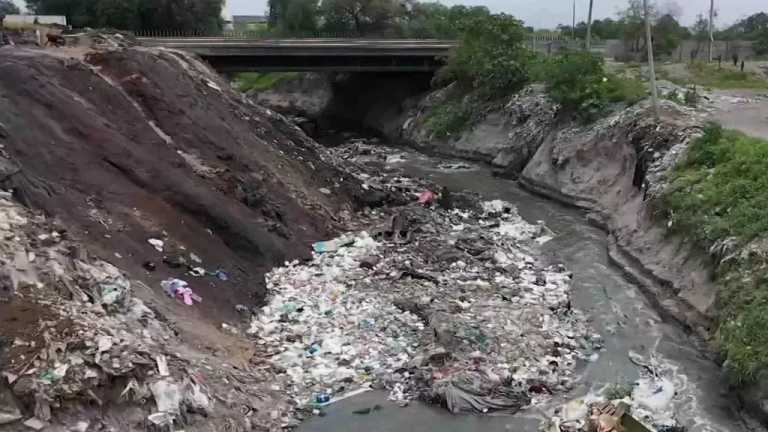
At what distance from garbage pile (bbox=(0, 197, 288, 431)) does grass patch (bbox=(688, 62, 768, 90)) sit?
28.0 metres

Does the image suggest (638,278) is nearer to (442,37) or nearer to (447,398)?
(447,398)

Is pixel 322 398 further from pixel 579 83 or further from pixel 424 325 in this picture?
pixel 579 83

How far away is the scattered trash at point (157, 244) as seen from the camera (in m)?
12.9

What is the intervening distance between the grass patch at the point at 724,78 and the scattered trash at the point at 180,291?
26472 millimetres

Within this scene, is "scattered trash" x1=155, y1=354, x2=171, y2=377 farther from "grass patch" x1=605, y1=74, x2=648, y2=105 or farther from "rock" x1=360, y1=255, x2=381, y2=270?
"grass patch" x1=605, y1=74, x2=648, y2=105

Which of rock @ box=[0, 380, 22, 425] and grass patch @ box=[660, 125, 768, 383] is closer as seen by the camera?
rock @ box=[0, 380, 22, 425]

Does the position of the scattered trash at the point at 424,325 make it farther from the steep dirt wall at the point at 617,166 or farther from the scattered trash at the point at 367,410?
the steep dirt wall at the point at 617,166

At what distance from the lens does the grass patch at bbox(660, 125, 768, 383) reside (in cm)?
1078

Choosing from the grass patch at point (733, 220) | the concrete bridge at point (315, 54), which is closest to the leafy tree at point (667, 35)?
the concrete bridge at point (315, 54)

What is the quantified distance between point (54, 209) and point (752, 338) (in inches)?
441

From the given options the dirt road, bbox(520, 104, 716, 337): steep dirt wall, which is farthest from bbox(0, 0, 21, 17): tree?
the dirt road

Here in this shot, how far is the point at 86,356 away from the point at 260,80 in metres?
46.4

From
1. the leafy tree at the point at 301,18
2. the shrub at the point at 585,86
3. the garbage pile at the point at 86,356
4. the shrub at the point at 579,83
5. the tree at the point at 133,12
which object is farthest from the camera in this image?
the leafy tree at the point at 301,18

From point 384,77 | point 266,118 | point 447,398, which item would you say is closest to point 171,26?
point 384,77
